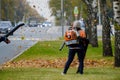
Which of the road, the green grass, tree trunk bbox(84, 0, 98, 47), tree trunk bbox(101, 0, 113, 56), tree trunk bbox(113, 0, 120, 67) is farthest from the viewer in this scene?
tree trunk bbox(84, 0, 98, 47)

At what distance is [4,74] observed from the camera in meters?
16.1

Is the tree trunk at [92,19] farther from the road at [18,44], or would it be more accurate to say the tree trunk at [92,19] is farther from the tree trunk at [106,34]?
the tree trunk at [106,34]

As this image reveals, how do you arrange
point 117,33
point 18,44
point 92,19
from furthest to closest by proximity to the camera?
1. point 18,44
2. point 92,19
3. point 117,33

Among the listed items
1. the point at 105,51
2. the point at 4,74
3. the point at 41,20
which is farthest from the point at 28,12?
the point at 4,74

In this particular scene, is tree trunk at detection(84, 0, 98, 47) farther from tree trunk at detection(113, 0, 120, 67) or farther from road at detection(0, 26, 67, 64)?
tree trunk at detection(113, 0, 120, 67)

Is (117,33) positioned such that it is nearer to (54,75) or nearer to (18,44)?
(54,75)

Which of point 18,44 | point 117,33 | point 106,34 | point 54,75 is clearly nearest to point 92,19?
point 106,34

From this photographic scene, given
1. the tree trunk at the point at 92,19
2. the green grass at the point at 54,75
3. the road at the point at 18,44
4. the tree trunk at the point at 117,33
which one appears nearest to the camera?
the green grass at the point at 54,75

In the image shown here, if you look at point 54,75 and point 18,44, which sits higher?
point 54,75

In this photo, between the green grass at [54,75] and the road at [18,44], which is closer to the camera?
the green grass at [54,75]

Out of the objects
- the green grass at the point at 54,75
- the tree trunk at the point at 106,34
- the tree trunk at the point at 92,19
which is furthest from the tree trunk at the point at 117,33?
the tree trunk at the point at 92,19

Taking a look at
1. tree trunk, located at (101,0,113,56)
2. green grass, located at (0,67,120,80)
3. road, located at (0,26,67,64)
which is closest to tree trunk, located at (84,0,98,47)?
road, located at (0,26,67,64)

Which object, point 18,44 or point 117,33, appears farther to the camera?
point 18,44

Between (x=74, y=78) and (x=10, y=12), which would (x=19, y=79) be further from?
(x=10, y=12)
